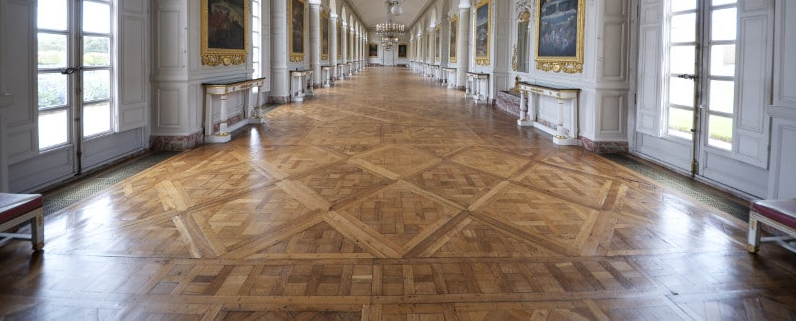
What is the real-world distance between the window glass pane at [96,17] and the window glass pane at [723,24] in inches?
276

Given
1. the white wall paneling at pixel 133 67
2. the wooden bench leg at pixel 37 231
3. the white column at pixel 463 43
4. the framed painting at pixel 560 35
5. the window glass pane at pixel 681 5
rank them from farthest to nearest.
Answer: the white column at pixel 463 43 → the framed painting at pixel 560 35 → the white wall paneling at pixel 133 67 → the window glass pane at pixel 681 5 → the wooden bench leg at pixel 37 231

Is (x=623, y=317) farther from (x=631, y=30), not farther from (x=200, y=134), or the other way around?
(x=200, y=134)

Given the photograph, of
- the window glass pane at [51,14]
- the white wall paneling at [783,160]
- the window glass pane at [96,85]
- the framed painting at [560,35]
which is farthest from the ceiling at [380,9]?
the white wall paneling at [783,160]

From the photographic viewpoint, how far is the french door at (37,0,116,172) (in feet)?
17.5

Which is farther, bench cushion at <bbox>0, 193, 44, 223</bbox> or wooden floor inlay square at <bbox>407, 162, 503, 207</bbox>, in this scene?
wooden floor inlay square at <bbox>407, 162, 503, 207</bbox>

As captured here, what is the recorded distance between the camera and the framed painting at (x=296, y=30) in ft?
50.3

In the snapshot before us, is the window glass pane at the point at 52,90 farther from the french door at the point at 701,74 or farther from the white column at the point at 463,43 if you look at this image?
the white column at the point at 463,43

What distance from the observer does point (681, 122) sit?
6.68 meters

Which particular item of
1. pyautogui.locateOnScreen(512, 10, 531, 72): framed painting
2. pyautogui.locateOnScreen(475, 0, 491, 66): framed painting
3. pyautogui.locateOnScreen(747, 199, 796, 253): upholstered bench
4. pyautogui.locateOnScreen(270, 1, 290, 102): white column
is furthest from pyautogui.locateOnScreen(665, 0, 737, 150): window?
pyautogui.locateOnScreen(270, 1, 290, 102): white column

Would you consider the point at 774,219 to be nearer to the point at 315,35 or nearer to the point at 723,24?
the point at 723,24

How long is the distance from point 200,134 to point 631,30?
6748 mm

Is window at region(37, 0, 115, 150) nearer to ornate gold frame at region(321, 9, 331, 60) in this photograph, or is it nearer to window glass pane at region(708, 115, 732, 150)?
window glass pane at region(708, 115, 732, 150)

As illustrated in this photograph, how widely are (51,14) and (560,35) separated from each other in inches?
296

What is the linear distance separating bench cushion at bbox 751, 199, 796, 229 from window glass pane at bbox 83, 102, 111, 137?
662 centimetres
